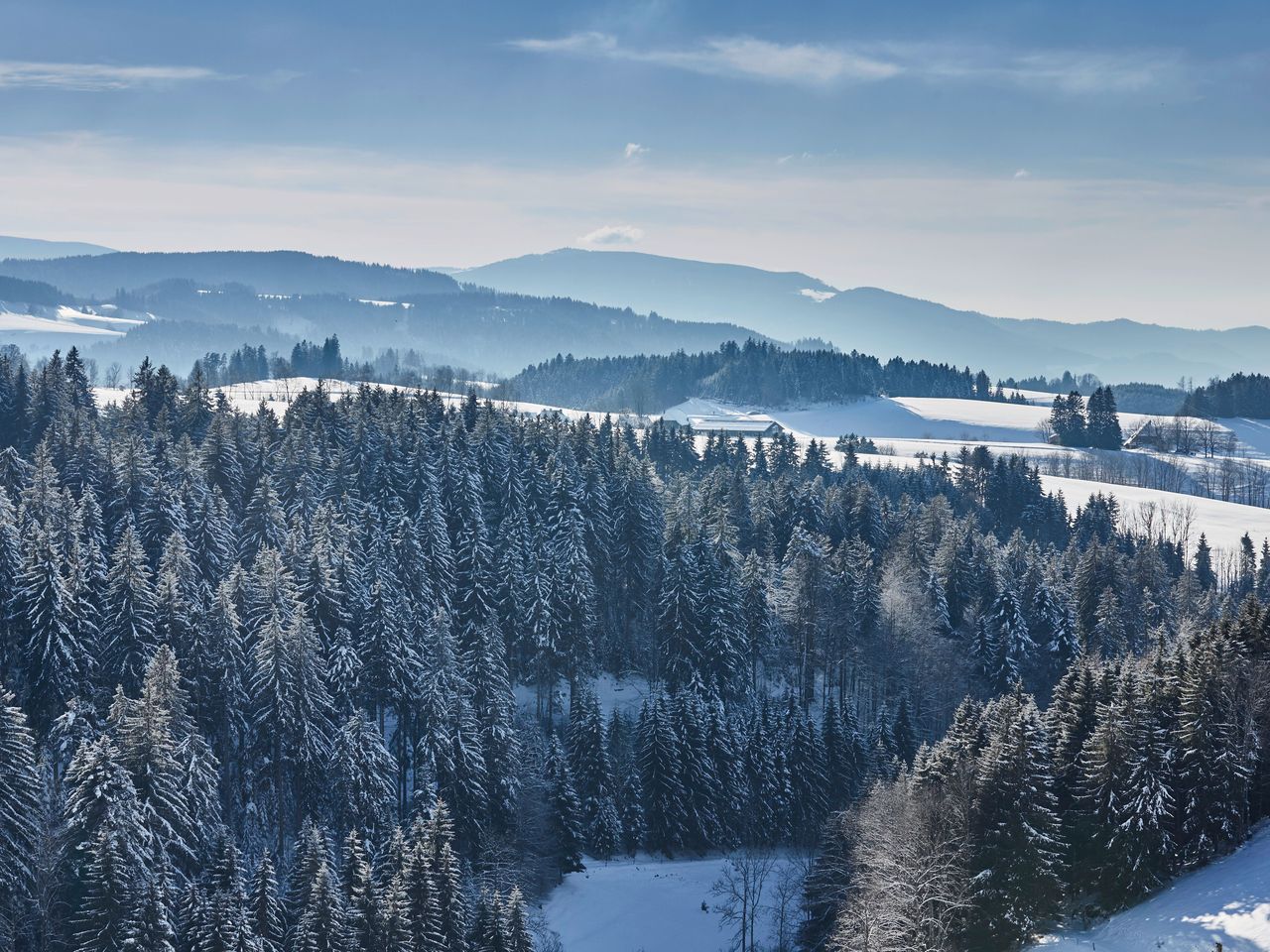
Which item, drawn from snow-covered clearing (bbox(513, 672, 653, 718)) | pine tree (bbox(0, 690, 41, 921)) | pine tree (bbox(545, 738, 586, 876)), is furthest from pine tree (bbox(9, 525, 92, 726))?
snow-covered clearing (bbox(513, 672, 653, 718))

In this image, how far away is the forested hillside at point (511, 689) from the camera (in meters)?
44.0

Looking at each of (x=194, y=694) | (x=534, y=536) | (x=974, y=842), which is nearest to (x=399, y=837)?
(x=194, y=694)

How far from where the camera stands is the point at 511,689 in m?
72.6

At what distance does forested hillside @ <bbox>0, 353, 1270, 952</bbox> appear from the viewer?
144ft

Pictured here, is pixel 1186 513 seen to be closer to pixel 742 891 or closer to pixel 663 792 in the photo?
pixel 663 792

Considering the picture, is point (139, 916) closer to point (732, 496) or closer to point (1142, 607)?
point (732, 496)

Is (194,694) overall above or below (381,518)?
below

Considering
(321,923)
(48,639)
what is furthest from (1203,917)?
(48,639)

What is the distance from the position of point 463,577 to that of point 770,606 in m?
25.8

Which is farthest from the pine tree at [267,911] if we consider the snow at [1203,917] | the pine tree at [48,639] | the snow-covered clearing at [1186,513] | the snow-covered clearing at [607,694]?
the snow-covered clearing at [1186,513]

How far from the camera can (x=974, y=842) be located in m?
44.4

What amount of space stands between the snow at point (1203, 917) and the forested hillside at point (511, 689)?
56.4 inches

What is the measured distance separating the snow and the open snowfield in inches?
824

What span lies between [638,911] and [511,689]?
19507 mm
